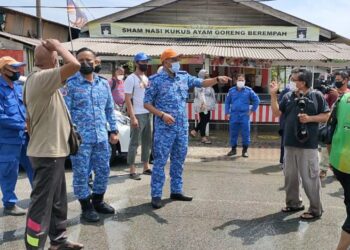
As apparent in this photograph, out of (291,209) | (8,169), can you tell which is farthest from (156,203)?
(8,169)

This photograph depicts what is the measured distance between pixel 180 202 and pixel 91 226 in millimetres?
1307

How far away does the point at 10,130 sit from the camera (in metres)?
4.69

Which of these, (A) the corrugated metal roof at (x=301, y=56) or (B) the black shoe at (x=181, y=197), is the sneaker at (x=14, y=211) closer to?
(B) the black shoe at (x=181, y=197)

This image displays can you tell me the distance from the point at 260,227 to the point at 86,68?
2522 mm

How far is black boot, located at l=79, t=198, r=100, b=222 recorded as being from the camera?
4.48m

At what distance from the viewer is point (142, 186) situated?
6.04m

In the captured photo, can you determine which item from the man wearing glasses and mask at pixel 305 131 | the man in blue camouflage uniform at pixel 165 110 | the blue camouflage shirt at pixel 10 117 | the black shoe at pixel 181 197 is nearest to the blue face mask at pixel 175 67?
the man in blue camouflage uniform at pixel 165 110

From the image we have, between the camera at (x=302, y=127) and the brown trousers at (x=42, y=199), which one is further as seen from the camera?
the camera at (x=302, y=127)

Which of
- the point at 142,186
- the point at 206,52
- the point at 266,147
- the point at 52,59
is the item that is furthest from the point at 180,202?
the point at 206,52

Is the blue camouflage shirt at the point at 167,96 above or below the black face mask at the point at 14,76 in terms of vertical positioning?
below

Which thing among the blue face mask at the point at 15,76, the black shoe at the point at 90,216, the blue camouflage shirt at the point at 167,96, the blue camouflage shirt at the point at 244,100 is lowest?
the black shoe at the point at 90,216

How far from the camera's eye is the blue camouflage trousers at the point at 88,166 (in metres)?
4.40

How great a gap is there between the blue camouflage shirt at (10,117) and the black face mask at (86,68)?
39.0 inches

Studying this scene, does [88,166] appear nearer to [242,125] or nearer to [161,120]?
[161,120]
